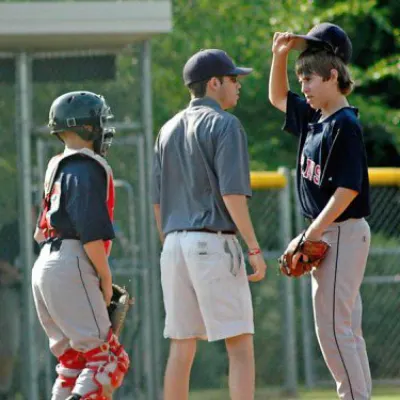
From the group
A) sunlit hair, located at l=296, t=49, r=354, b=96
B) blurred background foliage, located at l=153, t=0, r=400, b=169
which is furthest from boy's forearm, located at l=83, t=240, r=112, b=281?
blurred background foliage, located at l=153, t=0, r=400, b=169

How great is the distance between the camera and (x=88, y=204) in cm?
700

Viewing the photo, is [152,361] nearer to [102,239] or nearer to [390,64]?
[102,239]

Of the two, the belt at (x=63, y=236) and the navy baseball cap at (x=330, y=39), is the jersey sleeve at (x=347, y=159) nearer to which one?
the navy baseball cap at (x=330, y=39)

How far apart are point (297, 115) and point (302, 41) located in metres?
0.40

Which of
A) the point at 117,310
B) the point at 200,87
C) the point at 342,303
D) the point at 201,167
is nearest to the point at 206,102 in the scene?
the point at 200,87

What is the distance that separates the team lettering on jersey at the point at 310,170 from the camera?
6980mm

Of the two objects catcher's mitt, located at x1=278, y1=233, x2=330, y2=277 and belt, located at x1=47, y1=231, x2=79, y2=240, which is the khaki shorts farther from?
belt, located at x1=47, y1=231, x2=79, y2=240

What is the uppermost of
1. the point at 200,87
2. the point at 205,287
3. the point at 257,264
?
the point at 200,87

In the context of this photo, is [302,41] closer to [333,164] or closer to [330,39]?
[330,39]

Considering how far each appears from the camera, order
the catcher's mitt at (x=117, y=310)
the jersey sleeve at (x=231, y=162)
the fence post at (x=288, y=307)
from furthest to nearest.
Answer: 1. the fence post at (x=288, y=307)
2. the catcher's mitt at (x=117, y=310)
3. the jersey sleeve at (x=231, y=162)

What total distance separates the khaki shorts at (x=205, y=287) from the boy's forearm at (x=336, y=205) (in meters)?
0.75

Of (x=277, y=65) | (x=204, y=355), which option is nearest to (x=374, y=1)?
(x=204, y=355)

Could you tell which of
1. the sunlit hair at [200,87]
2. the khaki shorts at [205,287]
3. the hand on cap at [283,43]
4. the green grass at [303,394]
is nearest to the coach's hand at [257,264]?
the khaki shorts at [205,287]

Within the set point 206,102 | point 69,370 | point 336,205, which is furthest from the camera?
point 206,102
